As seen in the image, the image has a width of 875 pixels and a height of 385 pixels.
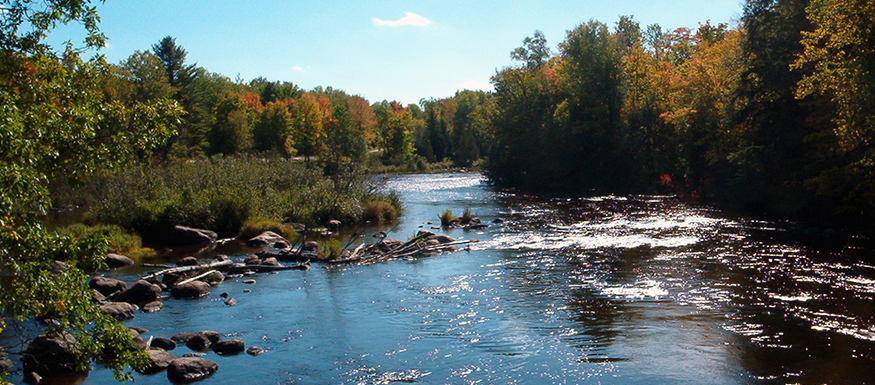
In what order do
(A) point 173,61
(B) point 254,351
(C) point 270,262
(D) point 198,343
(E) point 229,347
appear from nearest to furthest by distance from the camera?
(B) point 254,351 < (E) point 229,347 < (D) point 198,343 < (C) point 270,262 < (A) point 173,61

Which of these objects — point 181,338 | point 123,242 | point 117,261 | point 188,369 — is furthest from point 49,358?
point 123,242

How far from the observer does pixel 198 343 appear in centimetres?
1359

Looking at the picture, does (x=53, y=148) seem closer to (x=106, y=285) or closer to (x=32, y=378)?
(x=32, y=378)

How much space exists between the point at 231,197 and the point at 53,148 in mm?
Result: 24611

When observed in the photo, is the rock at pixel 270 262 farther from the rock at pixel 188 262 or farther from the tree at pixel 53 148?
the tree at pixel 53 148

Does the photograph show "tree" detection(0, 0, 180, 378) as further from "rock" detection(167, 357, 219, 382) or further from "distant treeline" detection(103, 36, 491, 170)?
"distant treeline" detection(103, 36, 491, 170)

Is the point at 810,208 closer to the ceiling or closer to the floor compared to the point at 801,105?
closer to the floor

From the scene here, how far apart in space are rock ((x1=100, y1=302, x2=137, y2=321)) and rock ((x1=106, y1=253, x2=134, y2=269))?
24.1 feet

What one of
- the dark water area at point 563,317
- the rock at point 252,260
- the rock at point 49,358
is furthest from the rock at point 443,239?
the rock at point 49,358

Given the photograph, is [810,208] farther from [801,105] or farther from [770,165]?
[801,105]

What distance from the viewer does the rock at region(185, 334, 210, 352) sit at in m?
13.5

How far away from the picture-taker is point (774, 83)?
31094 mm

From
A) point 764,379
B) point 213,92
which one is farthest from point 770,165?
point 213,92

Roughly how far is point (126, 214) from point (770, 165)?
106ft
